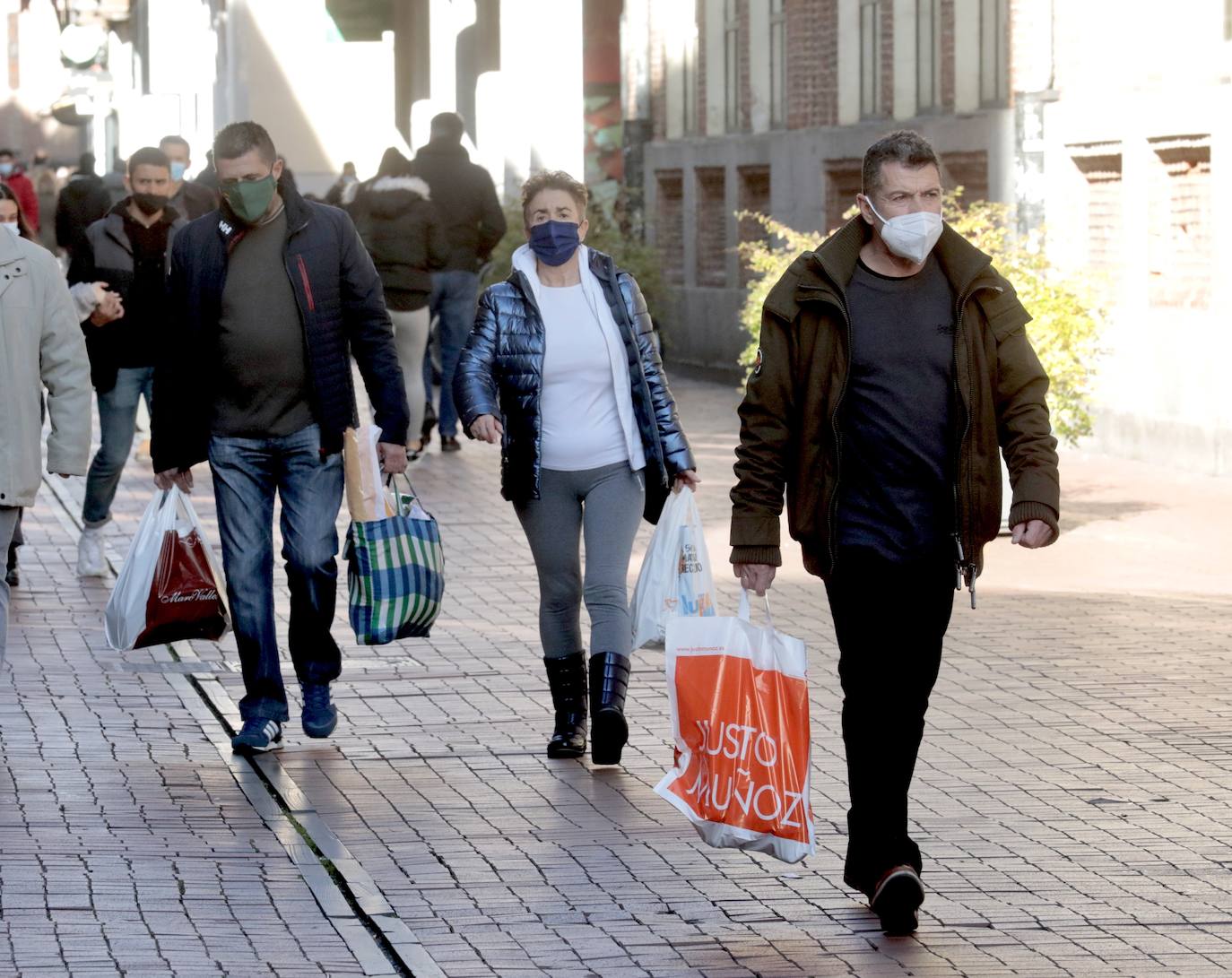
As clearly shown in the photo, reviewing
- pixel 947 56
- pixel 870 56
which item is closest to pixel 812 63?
pixel 870 56

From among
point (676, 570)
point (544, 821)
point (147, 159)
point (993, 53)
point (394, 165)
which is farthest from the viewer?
point (993, 53)

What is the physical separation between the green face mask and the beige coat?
62 centimetres

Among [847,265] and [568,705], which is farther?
[568,705]

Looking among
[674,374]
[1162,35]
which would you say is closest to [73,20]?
[674,374]

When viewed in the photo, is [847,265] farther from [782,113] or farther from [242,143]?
[782,113]

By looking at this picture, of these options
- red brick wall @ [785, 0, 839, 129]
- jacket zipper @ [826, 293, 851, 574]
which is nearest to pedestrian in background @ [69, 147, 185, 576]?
jacket zipper @ [826, 293, 851, 574]

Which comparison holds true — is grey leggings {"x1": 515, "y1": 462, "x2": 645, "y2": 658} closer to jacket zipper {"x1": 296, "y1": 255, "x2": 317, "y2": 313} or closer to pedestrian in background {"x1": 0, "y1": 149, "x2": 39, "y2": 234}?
jacket zipper {"x1": 296, "y1": 255, "x2": 317, "y2": 313}

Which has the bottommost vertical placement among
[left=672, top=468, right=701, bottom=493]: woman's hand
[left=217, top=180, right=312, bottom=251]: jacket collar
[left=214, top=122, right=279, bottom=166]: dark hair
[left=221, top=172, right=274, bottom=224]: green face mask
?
[left=672, top=468, right=701, bottom=493]: woman's hand

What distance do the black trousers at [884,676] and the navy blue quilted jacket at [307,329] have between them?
2.26 meters

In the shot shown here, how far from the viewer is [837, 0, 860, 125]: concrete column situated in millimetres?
22859

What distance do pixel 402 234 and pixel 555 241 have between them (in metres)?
8.62

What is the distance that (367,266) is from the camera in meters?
8.09

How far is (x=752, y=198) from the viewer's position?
85.4 feet

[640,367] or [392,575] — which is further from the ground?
[640,367]
